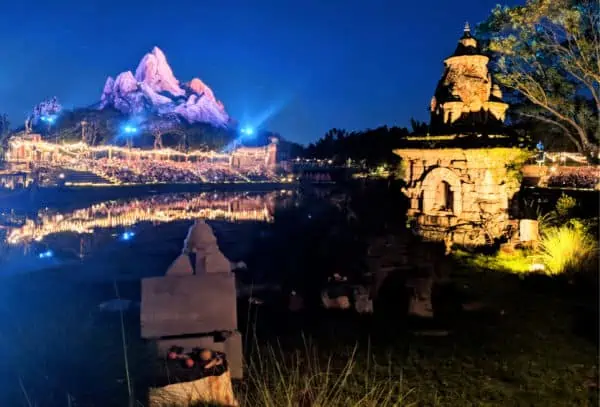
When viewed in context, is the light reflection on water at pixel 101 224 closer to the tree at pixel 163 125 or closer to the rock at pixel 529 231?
the rock at pixel 529 231

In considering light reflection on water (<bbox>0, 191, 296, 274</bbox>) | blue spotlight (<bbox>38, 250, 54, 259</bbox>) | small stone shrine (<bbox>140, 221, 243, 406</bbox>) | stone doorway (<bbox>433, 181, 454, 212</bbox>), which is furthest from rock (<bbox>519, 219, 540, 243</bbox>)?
blue spotlight (<bbox>38, 250, 54, 259</bbox>)

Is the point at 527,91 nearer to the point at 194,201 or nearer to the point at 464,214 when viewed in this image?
the point at 464,214

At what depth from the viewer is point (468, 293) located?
10.8 m

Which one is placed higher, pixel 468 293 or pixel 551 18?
pixel 551 18

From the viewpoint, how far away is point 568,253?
11.7 meters

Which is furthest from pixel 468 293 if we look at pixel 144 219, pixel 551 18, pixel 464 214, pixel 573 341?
pixel 144 219

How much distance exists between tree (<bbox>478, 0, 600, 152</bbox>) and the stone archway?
4.79 m

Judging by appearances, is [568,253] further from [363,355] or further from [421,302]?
[363,355]

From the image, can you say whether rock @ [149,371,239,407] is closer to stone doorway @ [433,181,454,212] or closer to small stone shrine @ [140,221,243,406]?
small stone shrine @ [140,221,243,406]

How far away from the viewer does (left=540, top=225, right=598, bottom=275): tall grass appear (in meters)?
11.4

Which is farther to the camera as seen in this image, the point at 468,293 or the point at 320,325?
the point at 468,293

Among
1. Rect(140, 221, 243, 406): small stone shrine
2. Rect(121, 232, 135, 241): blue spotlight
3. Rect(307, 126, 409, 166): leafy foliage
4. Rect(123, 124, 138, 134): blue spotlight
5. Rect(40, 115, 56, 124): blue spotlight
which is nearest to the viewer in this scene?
Rect(140, 221, 243, 406): small stone shrine

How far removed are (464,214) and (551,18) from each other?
692 centimetres

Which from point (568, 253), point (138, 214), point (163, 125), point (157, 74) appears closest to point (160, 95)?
point (157, 74)
